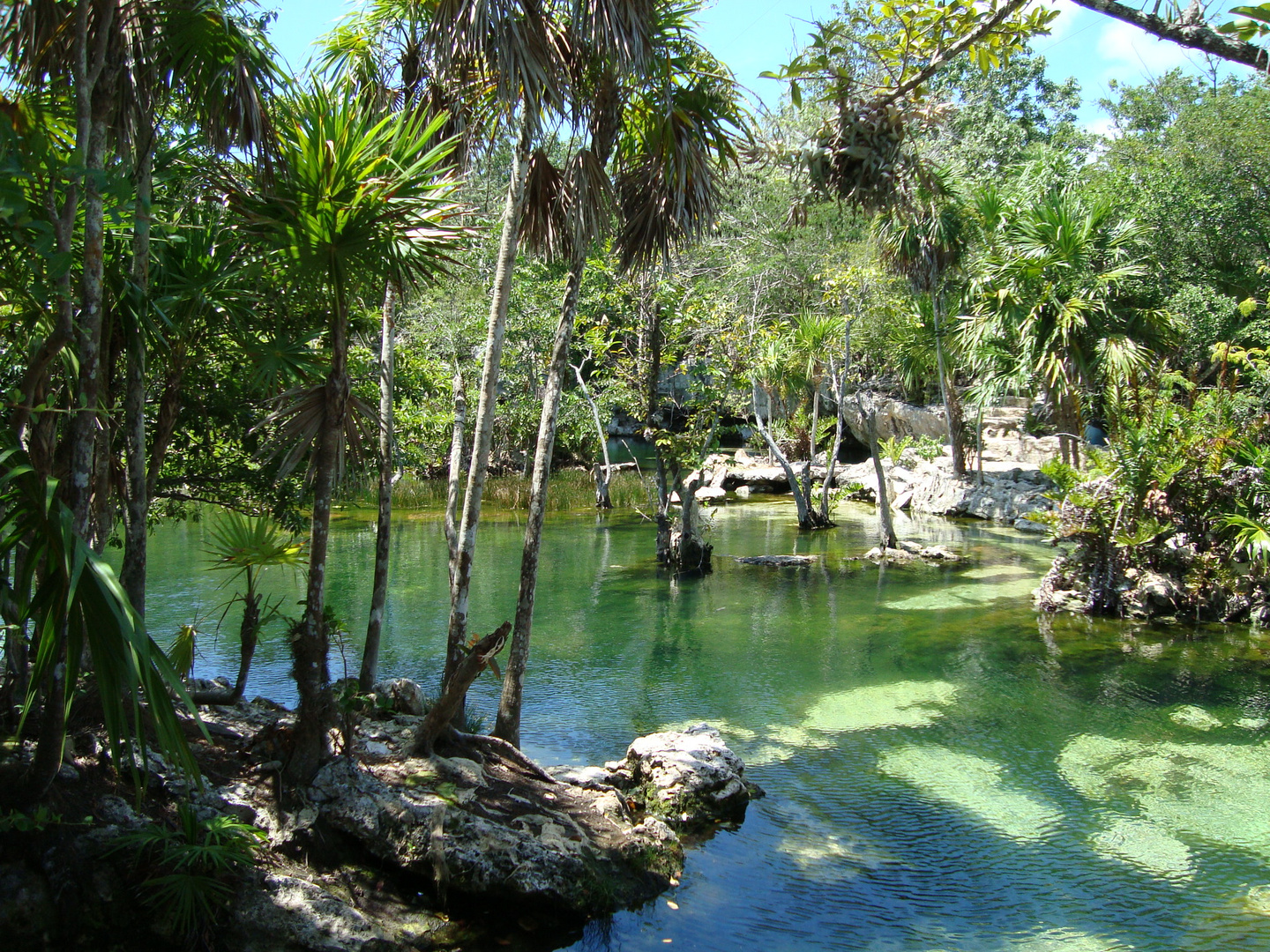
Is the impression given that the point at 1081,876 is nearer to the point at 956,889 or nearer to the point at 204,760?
the point at 956,889

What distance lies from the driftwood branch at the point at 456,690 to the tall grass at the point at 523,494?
17.3m

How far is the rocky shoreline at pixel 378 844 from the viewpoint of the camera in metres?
4.40

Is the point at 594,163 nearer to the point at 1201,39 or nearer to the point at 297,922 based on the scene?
the point at 1201,39

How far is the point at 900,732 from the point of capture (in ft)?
30.6

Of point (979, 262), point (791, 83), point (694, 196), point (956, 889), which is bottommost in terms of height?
point (956, 889)

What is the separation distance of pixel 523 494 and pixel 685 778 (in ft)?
62.1

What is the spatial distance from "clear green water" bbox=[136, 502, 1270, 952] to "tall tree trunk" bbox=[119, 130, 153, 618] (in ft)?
12.6

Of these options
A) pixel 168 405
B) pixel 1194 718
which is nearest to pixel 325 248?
pixel 168 405

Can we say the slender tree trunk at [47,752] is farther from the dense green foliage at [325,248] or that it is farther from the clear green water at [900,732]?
the clear green water at [900,732]

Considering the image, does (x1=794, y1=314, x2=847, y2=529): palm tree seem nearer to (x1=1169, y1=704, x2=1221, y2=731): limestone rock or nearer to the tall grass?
the tall grass

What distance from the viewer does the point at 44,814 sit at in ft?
14.2

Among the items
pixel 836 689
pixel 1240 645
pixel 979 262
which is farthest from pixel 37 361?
pixel 979 262

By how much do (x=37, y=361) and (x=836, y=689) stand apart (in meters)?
8.82

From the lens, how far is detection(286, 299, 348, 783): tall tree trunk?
536 cm
